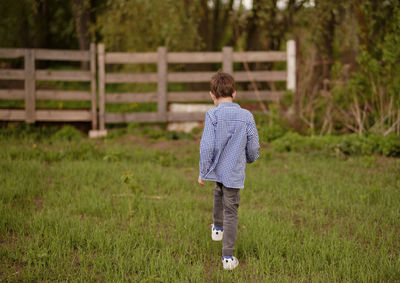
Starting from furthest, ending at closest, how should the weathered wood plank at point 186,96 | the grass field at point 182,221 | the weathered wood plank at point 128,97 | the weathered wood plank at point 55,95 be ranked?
the weathered wood plank at point 186,96 → the weathered wood plank at point 128,97 → the weathered wood plank at point 55,95 → the grass field at point 182,221

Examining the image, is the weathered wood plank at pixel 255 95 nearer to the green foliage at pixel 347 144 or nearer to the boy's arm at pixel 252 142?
the green foliage at pixel 347 144

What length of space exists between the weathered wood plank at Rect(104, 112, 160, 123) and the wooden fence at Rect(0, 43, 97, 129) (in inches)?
16.1

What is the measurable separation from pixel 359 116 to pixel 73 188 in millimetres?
5921

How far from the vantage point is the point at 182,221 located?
16.0 feet

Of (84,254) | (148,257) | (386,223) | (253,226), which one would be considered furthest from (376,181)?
(84,254)

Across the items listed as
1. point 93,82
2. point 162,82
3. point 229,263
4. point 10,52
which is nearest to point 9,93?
point 10,52

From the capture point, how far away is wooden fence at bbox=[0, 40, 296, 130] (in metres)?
11.0

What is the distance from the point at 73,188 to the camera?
6125 mm

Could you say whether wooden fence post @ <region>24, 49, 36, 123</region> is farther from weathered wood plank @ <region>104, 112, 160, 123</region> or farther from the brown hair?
the brown hair

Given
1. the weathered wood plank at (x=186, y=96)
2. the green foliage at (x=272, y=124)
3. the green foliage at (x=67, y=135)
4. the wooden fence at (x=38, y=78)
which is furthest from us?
the weathered wood plank at (x=186, y=96)

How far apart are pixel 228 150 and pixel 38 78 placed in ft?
27.7

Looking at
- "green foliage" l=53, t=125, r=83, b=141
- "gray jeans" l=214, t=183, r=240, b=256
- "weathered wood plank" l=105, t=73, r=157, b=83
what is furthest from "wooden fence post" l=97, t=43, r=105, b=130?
"gray jeans" l=214, t=183, r=240, b=256

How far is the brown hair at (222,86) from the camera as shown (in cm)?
383

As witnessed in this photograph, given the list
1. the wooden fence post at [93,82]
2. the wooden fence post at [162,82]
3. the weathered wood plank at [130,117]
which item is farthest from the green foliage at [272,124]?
the wooden fence post at [93,82]
